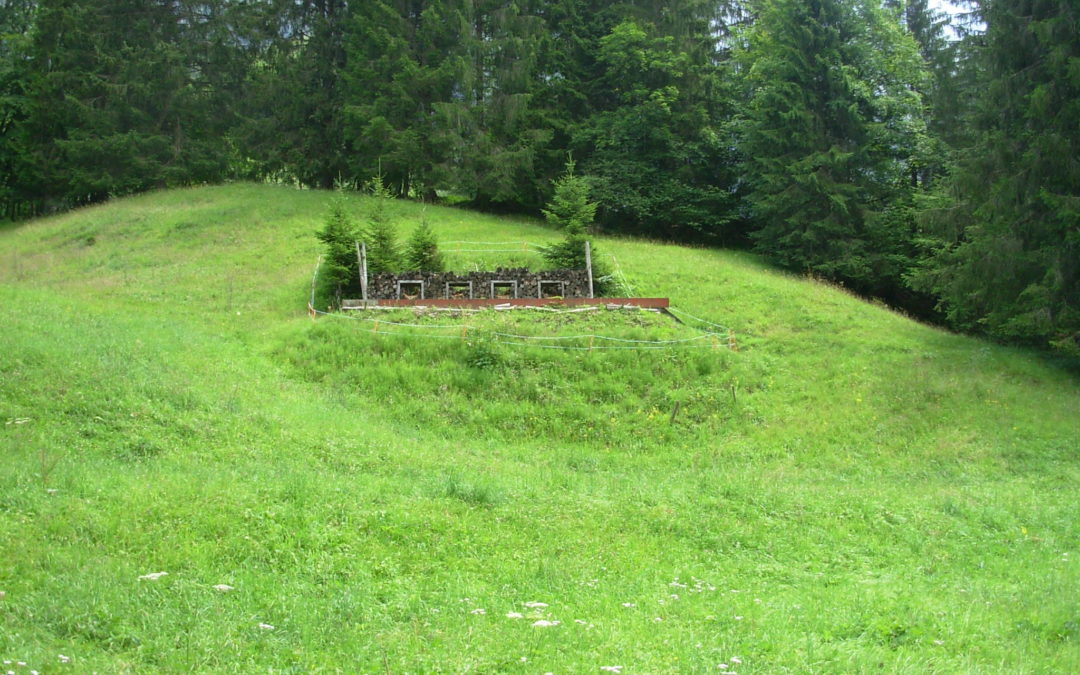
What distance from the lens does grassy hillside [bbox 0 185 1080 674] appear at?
19.8 ft

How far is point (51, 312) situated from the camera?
16.9m

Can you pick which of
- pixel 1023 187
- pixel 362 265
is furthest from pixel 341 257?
pixel 1023 187

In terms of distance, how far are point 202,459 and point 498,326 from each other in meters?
8.88

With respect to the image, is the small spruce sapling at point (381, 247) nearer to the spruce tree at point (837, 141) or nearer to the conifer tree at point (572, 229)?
the conifer tree at point (572, 229)

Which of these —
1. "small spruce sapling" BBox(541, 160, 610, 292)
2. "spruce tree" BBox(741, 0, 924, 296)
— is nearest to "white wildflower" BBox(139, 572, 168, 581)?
"small spruce sapling" BBox(541, 160, 610, 292)

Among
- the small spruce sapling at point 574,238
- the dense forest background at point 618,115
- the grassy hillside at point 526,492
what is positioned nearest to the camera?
the grassy hillside at point 526,492

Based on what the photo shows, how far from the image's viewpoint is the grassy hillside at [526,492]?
604 cm

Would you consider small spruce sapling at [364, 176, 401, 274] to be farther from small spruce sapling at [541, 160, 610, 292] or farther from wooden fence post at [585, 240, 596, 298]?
wooden fence post at [585, 240, 596, 298]

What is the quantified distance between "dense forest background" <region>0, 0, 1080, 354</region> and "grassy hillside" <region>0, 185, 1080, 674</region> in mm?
6285

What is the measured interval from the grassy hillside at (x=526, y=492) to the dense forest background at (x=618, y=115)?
6.28 m

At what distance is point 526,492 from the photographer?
10.6 metres

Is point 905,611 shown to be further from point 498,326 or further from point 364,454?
point 498,326

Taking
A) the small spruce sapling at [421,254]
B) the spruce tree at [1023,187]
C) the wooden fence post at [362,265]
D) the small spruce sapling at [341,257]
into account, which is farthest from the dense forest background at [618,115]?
the wooden fence post at [362,265]

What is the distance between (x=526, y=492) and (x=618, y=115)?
28.5 metres
